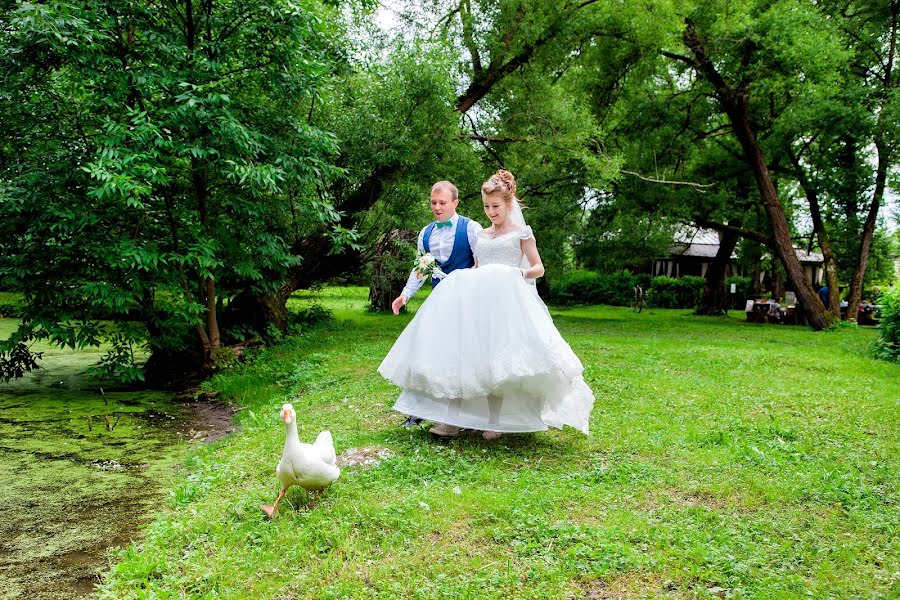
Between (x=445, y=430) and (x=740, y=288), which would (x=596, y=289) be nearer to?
(x=740, y=288)

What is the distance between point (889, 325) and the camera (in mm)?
12914

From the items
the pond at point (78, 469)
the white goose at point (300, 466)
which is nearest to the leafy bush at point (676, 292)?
the pond at point (78, 469)

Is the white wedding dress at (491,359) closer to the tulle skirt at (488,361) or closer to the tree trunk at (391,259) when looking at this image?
the tulle skirt at (488,361)

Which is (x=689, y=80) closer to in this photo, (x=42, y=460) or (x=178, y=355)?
(x=178, y=355)

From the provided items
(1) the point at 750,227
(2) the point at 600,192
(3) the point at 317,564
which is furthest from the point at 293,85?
(1) the point at 750,227

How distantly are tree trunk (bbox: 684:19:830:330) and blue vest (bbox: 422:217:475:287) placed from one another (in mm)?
15998

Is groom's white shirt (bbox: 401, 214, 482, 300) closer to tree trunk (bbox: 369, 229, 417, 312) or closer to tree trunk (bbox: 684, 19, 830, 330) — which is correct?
tree trunk (bbox: 369, 229, 417, 312)

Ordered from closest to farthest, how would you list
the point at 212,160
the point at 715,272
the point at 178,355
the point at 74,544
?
the point at 74,544 → the point at 212,160 → the point at 178,355 → the point at 715,272

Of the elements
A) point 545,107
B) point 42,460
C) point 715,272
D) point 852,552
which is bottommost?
point 42,460

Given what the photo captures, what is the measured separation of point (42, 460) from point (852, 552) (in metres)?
6.94

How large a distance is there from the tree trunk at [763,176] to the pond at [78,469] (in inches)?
667

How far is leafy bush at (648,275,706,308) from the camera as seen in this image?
3719cm

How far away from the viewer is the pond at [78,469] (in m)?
4.27

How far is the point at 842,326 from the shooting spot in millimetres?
20297
